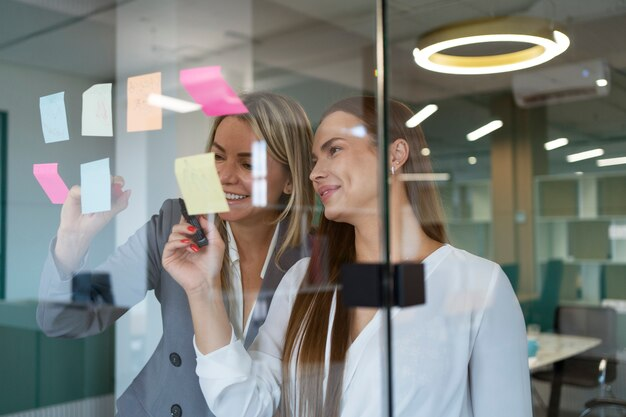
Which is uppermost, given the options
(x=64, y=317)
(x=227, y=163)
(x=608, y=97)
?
(x=608, y=97)

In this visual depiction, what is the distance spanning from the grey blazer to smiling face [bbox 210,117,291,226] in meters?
0.09

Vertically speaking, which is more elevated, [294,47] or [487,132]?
[294,47]

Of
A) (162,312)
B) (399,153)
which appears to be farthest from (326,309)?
(162,312)

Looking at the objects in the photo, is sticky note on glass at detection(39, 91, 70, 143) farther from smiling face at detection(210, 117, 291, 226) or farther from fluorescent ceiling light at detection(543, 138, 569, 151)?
fluorescent ceiling light at detection(543, 138, 569, 151)

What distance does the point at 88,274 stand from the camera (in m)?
1.78

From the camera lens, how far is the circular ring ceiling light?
1.54m

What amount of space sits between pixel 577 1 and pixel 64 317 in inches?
65.4

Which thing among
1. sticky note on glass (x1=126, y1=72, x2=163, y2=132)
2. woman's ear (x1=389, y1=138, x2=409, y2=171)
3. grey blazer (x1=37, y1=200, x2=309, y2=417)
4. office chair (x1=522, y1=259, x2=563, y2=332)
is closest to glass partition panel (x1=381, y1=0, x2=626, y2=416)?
woman's ear (x1=389, y1=138, x2=409, y2=171)

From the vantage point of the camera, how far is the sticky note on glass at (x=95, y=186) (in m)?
1.76

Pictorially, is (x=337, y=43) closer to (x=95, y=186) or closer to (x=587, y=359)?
(x=95, y=186)

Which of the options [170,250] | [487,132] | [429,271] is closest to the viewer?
[429,271]

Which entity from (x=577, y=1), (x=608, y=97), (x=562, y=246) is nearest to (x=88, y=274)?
(x=577, y=1)

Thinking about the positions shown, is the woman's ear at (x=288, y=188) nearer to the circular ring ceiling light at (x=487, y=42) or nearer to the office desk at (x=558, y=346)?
the circular ring ceiling light at (x=487, y=42)

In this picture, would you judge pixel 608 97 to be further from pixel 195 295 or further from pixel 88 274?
pixel 88 274
